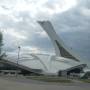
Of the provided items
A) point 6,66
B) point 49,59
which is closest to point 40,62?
point 49,59

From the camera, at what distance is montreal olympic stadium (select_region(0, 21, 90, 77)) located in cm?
9631

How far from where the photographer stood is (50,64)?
100688 millimetres

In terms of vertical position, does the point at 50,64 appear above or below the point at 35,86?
above

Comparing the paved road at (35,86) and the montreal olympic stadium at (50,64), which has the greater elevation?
the montreal olympic stadium at (50,64)

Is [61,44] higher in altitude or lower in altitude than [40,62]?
higher

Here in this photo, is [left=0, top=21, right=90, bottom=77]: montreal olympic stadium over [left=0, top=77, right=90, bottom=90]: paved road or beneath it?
over

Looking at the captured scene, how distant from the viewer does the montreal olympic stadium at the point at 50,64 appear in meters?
96.3

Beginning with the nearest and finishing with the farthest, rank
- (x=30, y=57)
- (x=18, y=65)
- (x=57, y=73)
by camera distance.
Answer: (x=57, y=73) → (x=18, y=65) → (x=30, y=57)

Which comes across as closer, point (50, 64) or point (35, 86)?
point (35, 86)

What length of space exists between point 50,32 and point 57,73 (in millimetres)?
30879

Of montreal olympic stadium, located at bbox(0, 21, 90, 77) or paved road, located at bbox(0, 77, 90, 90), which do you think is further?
montreal olympic stadium, located at bbox(0, 21, 90, 77)

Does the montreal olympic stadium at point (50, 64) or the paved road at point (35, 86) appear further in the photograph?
the montreal olympic stadium at point (50, 64)

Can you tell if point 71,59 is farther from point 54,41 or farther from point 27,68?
point 27,68

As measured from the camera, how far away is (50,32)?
121 metres
